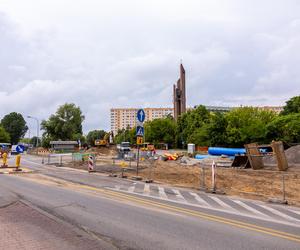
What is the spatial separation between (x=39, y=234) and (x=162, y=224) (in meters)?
2.89

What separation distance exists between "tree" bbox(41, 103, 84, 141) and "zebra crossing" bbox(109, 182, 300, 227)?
354ft

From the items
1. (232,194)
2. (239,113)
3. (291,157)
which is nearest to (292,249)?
(232,194)

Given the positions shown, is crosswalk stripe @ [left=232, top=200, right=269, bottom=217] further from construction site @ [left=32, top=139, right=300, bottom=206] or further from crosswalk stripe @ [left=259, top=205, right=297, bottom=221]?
construction site @ [left=32, top=139, right=300, bottom=206]

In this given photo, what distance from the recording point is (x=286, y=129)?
6519cm

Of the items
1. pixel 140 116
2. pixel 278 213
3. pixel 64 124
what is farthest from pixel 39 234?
pixel 64 124

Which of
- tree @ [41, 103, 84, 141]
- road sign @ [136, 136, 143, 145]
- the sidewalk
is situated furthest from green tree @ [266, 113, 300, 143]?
tree @ [41, 103, 84, 141]

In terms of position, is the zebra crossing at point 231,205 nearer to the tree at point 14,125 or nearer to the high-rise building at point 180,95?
the high-rise building at point 180,95

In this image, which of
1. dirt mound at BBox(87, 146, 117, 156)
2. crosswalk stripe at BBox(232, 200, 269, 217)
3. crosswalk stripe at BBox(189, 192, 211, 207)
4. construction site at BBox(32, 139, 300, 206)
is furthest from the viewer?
dirt mound at BBox(87, 146, 117, 156)

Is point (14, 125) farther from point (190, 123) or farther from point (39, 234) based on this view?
point (39, 234)

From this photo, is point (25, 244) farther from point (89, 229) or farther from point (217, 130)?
point (217, 130)

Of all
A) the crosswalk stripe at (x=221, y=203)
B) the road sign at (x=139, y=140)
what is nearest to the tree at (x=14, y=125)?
the road sign at (x=139, y=140)

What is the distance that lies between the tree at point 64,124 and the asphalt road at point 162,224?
109895mm

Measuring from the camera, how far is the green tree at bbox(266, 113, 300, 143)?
64062 millimetres

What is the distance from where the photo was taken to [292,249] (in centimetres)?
681
